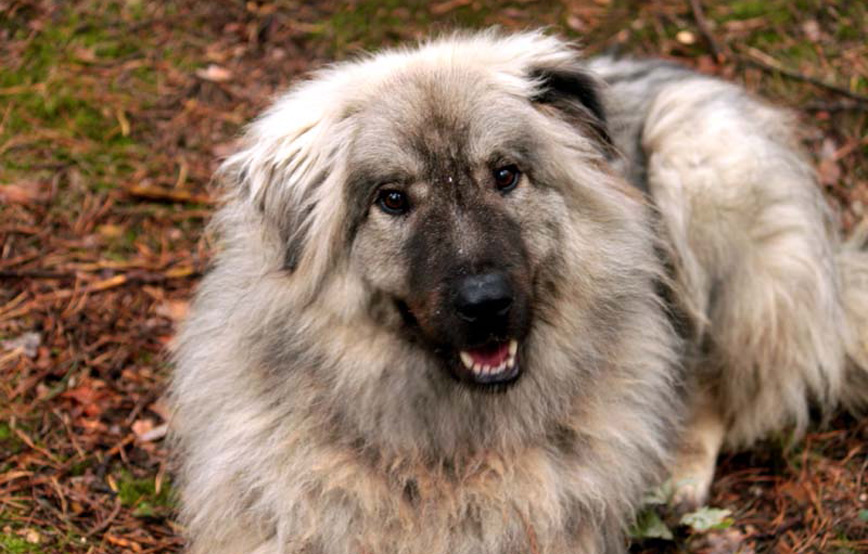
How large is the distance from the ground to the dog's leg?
0.11 metres

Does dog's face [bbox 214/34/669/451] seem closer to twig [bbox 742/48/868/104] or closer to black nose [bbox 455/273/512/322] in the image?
black nose [bbox 455/273/512/322]

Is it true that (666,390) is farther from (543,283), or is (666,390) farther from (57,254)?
(57,254)

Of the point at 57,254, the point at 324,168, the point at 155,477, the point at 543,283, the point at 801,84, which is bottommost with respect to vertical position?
the point at 155,477

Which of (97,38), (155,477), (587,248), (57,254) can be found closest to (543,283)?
(587,248)

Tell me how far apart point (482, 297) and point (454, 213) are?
32 centimetres

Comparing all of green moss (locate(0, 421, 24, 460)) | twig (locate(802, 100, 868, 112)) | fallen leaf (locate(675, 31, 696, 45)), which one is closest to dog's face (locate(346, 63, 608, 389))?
green moss (locate(0, 421, 24, 460))

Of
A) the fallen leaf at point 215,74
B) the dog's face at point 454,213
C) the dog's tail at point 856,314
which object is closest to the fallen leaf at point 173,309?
the fallen leaf at point 215,74

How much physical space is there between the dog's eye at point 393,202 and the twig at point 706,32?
12.0 ft

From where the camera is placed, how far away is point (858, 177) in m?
5.87

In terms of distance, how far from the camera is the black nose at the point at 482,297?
319 cm

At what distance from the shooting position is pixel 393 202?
3.45m

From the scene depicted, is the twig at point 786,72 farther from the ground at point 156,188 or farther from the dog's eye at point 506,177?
the dog's eye at point 506,177

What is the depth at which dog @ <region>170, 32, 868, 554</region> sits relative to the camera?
3.42 meters

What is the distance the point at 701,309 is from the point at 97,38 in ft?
12.9
